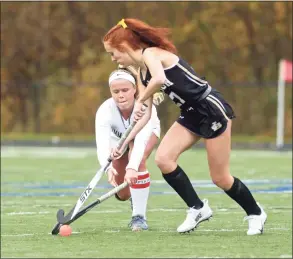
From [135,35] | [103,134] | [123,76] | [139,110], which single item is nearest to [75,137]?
[103,134]

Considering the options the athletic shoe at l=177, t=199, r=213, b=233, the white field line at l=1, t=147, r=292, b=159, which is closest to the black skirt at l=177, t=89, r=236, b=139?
the athletic shoe at l=177, t=199, r=213, b=233

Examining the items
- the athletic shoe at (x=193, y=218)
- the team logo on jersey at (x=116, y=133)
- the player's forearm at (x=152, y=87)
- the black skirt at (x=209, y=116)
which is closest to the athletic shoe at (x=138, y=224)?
the athletic shoe at (x=193, y=218)

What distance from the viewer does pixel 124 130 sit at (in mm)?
10367

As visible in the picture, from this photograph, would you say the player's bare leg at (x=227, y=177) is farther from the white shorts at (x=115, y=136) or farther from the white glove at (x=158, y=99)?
the white shorts at (x=115, y=136)

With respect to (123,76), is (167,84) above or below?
above

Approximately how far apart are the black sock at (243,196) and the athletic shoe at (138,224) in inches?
34.1

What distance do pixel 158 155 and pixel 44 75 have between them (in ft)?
117

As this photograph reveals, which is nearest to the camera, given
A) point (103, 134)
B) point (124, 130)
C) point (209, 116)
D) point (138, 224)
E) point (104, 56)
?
point (209, 116)

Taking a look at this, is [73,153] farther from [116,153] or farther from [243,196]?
[243,196]

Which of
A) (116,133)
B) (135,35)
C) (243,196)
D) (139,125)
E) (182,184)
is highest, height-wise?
(135,35)

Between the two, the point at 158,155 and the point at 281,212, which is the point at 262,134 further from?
the point at 158,155

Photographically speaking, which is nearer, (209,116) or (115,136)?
(209,116)

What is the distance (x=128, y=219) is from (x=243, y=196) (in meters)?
1.97

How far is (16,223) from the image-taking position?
1066 cm
